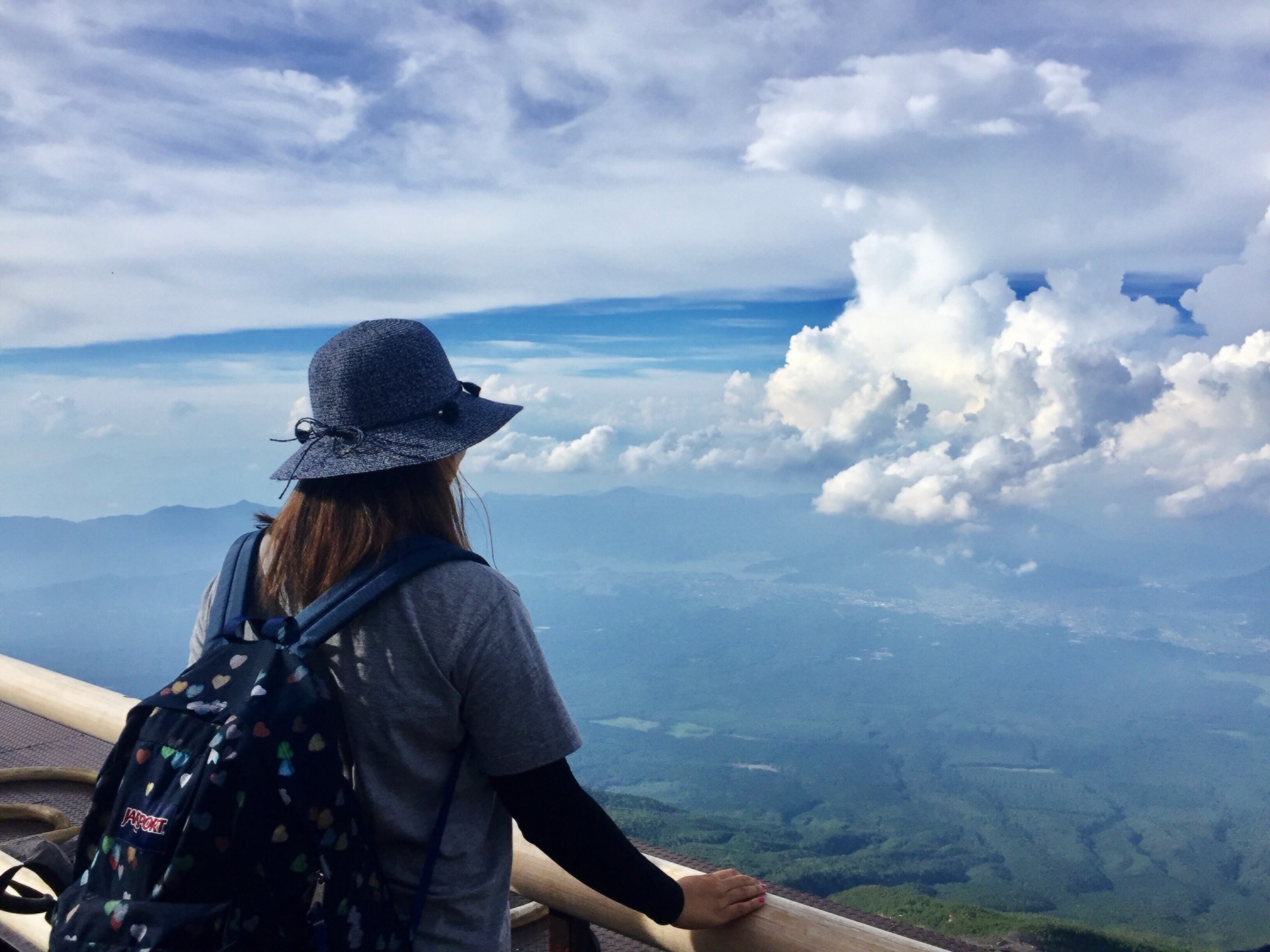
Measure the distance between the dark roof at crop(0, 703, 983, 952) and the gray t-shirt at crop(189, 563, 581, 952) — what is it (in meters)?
1.10

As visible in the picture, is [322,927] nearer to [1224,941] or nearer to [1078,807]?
[1224,941]

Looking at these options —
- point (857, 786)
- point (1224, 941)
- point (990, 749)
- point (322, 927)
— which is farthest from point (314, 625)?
point (990, 749)

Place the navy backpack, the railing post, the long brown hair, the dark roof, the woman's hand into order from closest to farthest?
the navy backpack
the long brown hair
the woman's hand
the railing post
the dark roof

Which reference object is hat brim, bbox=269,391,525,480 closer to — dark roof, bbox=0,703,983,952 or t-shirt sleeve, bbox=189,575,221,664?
t-shirt sleeve, bbox=189,575,221,664

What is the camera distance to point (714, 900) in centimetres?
150

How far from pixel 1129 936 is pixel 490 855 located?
90.4 meters

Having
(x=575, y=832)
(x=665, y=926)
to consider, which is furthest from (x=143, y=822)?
(x=665, y=926)

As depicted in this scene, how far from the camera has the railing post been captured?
1.81m

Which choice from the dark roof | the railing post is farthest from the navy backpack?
the dark roof

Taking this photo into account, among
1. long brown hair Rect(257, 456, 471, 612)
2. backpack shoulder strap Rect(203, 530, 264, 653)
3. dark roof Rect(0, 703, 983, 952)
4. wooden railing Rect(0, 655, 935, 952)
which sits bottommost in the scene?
dark roof Rect(0, 703, 983, 952)

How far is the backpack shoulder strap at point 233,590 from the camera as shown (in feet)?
4.67

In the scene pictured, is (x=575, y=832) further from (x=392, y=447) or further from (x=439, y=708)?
(x=392, y=447)

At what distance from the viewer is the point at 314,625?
1.30 meters

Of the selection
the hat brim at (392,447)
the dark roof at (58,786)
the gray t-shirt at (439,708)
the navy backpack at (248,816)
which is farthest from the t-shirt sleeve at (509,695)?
the dark roof at (58,786)
